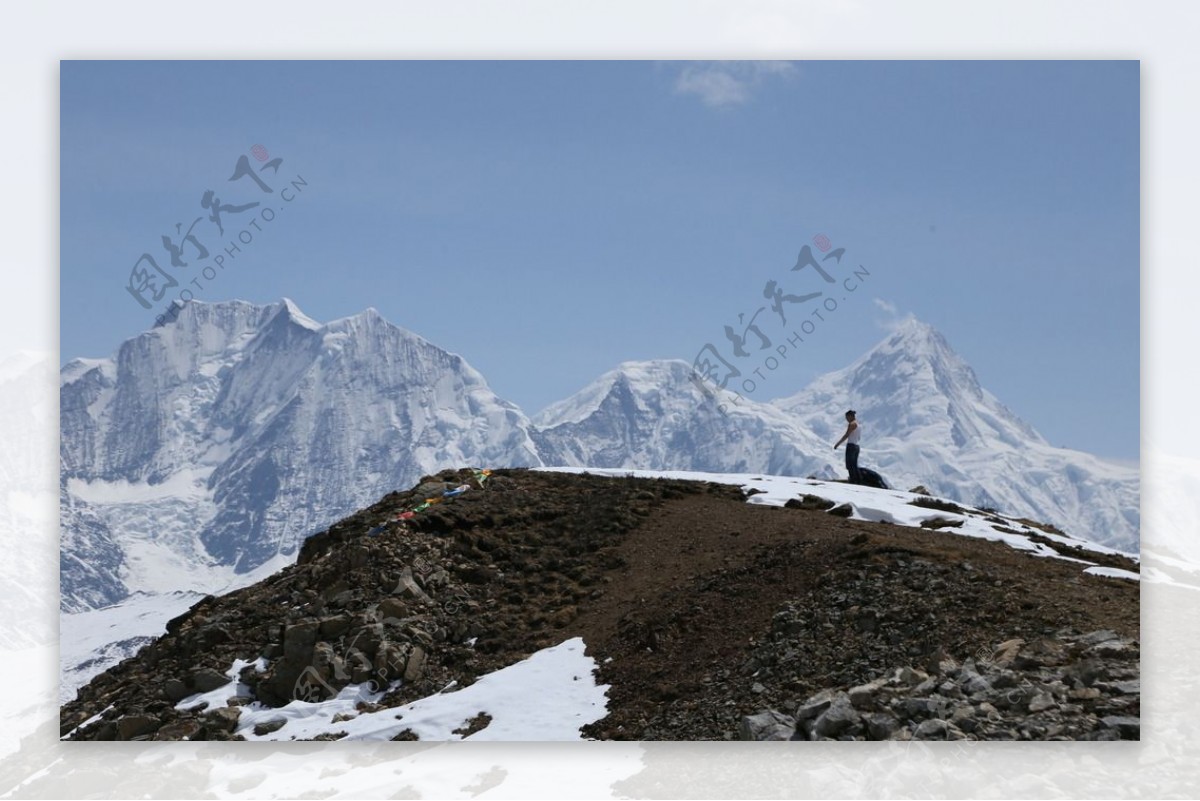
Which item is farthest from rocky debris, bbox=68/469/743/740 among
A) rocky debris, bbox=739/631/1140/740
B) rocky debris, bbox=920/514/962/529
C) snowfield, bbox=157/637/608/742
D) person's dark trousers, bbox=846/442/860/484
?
rocky debris, bbox=739/631/1140/740

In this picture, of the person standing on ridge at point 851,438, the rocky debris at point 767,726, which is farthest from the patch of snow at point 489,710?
the person standing on ridge at point 851,438

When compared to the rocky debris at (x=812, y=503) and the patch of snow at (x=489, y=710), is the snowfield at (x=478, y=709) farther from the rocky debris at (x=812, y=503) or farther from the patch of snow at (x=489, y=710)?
the rocky debris at (x=812, y=503)

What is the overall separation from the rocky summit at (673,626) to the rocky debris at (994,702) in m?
0.02

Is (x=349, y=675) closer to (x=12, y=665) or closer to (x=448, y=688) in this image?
(x=448, y=688)

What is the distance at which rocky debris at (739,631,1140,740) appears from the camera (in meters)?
13.9

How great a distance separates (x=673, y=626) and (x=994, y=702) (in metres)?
4.64

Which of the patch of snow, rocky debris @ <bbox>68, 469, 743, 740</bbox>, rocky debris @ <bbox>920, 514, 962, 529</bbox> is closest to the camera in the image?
the patch of snow

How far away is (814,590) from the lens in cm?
1772

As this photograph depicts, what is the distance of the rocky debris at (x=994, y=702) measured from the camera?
1386 centimetres

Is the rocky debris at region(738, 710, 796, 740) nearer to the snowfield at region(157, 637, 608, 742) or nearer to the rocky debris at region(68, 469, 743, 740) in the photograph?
the snowfield at region(157, 637, 608, 742)

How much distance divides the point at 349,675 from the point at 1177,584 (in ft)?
36.4

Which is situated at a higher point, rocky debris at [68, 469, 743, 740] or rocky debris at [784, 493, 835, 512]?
rocky debris at [784, 493, 835, 512]

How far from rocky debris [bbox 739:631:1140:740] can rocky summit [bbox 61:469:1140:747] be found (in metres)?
0.02

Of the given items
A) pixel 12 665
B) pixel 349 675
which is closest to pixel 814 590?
pixel 349 675
